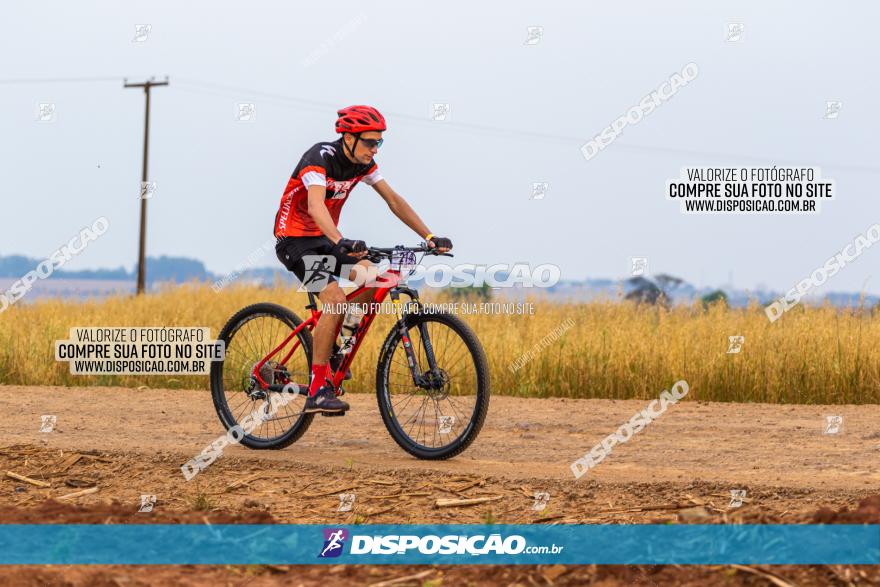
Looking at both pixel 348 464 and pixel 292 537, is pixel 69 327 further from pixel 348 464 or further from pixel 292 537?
pixel 292 537

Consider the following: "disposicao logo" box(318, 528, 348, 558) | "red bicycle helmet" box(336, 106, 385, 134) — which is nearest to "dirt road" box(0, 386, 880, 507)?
"disposicao logo" box(318, 528, 348, 558)

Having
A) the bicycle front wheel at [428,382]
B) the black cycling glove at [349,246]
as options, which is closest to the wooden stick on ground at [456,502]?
the bicycle front wheel at [428,382]

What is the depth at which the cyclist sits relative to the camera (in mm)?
7688

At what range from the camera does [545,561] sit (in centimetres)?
518

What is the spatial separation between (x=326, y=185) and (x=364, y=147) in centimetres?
39

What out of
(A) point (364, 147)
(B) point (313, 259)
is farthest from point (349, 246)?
(A) point (364, 147)

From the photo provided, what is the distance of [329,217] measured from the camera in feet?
24.8

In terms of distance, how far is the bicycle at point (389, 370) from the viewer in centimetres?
762

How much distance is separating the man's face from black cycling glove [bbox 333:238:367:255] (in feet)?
2.42

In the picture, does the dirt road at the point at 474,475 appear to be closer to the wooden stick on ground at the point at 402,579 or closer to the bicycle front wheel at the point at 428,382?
the wooden stick on ground at the point at 402,579

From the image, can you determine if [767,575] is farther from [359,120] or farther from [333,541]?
[359,120]

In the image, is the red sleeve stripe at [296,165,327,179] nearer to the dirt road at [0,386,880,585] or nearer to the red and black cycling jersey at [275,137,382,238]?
the red and black cycling jersey at [275,137,382,238]

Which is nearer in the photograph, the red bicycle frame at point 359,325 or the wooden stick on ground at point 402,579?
the wooden stick on ground at point 402,579

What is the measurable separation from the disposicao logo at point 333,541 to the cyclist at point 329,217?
7.11 ft
